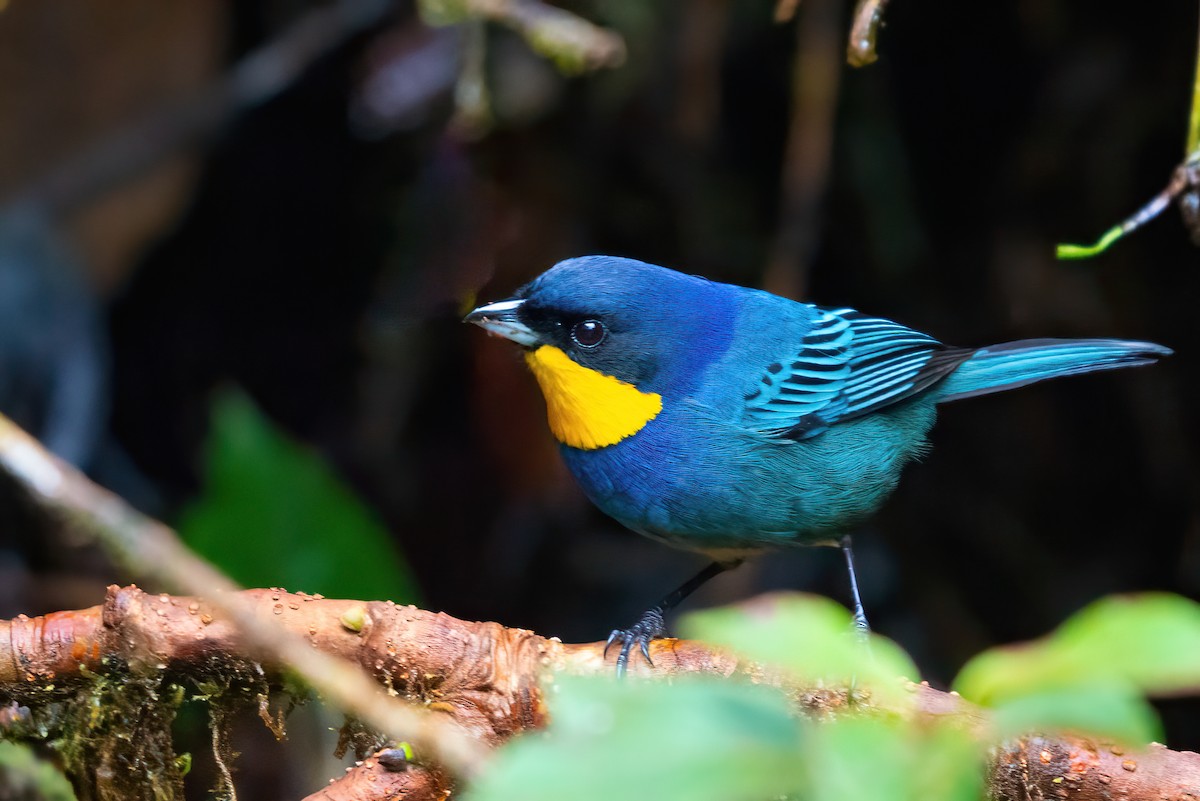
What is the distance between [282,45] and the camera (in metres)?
4.93

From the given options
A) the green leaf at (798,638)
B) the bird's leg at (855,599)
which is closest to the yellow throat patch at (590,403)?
the bird's leg at (855,599)

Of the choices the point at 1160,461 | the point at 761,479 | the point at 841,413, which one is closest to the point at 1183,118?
the point at 1160,461

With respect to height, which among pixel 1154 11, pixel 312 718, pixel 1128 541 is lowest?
pixel 312 718

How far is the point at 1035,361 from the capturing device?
11.0ft

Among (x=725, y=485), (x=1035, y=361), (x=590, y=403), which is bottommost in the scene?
(x=725, y=485)

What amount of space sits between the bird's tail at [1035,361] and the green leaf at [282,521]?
1.90 m

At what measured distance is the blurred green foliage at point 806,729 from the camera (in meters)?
0.73

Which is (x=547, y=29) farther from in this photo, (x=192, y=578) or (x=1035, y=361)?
(x=192, y=578)

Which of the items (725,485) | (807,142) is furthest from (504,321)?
(807,142)

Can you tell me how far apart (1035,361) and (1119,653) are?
2758 mm

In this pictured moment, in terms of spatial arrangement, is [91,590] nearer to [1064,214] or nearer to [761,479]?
[761,479]

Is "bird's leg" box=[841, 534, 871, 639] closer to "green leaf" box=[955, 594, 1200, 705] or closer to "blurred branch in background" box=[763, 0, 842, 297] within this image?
"blurred branch in background" box=[763, 0, 842, 297]

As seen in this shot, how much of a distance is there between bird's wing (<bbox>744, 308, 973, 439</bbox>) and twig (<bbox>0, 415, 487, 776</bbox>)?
75.0 inches

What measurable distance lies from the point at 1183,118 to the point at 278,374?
4.08 metres
